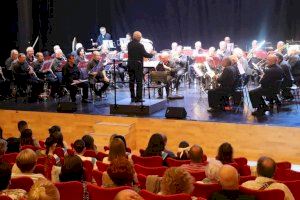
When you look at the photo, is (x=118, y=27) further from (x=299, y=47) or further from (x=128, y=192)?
(x=128, y=192)

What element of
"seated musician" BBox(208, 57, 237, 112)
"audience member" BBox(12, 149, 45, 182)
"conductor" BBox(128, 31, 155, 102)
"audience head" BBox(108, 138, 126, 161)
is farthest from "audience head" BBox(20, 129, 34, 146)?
"seated musician" BBox(208, 57, 237, 112)

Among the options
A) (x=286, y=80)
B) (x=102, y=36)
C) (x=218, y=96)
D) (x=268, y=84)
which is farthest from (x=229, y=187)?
(x=102, y=36)

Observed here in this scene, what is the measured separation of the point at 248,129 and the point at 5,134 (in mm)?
6062

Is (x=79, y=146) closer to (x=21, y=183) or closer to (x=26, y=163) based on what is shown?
(x=26, y=163)

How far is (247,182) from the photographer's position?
191 inches

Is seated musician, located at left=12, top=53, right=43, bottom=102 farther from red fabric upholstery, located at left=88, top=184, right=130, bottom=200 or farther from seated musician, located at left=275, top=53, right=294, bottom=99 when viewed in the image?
red fabric upholstery, located at left=88, top=184, right=130, bottom=200

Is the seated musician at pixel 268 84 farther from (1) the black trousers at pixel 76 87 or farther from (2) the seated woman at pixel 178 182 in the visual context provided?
(2) the seated woman at pixel 178 182

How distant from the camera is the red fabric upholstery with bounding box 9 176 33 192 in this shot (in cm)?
472

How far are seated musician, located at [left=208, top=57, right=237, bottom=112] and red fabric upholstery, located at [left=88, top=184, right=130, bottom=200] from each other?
681 cm

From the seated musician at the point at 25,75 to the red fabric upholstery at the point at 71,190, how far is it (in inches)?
343

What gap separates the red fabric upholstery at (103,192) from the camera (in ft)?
14.1

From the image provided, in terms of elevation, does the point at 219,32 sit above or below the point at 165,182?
above


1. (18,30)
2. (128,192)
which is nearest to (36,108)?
(18,30)

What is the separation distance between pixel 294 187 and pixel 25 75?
9.56 metres
